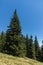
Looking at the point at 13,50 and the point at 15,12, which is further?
the point at 15,12

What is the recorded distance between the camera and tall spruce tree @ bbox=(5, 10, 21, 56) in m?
45.6

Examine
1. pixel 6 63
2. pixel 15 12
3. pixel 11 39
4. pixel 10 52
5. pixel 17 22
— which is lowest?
pixel 6 63

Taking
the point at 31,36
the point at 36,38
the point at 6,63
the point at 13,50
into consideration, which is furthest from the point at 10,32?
the point at 36,38

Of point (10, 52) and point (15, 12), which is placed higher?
point (15, 12)

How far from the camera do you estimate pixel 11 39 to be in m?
46.7

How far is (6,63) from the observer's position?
64.5 ft

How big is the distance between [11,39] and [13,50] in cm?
306

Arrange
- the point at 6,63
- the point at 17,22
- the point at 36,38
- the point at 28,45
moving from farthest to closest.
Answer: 1. the point at 36,38
2. the point at 28,45
3. the point at 17,22
4. the point at 6,63

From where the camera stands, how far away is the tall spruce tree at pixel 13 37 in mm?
45562

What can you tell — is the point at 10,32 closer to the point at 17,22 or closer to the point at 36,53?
the point at 17,22

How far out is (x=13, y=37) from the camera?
46750 mm

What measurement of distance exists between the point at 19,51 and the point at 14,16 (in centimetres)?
1047

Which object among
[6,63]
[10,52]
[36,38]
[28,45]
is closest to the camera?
[6,63]

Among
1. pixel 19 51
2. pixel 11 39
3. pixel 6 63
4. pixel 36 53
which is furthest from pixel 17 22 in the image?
pixel 36 53
